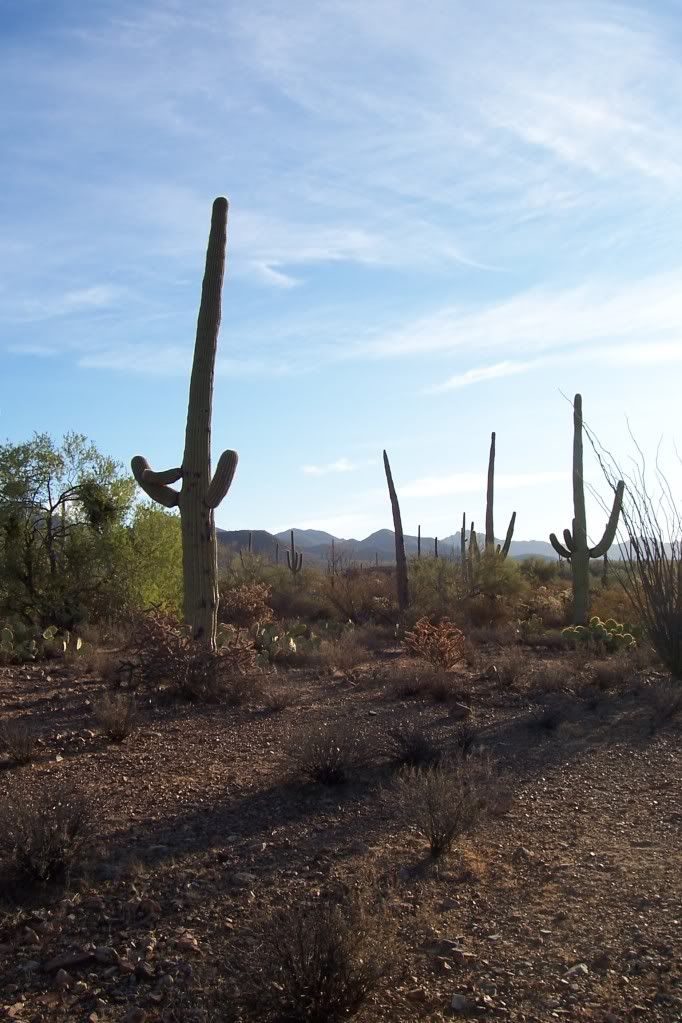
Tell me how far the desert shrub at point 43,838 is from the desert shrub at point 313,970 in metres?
1.64

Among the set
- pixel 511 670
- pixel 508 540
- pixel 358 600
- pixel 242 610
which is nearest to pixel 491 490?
pixel 508 540

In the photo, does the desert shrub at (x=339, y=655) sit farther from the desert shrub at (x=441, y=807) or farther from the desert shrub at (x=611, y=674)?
the desert shrub at (x=441, y=807)

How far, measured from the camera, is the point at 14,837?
569 cm

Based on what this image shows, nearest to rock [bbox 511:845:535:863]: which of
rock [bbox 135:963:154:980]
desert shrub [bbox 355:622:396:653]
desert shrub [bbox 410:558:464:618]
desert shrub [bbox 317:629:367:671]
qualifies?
rock [bbox 135:963:154:980]

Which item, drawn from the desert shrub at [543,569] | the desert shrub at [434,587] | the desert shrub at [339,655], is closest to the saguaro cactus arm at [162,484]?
the desert shrub at [339,655]

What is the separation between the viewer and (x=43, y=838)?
5695 mm

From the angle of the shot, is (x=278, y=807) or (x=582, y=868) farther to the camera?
(x=278, y=807)

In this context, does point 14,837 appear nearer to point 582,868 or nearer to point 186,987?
point 186,987

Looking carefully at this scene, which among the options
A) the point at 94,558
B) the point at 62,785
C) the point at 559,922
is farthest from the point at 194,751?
the point at 94,558

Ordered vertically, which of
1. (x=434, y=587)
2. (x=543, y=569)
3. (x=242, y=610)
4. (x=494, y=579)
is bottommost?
(x=242, y=610)

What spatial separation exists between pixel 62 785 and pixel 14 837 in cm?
203

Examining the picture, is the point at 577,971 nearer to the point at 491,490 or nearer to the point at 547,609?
the point at 547,609

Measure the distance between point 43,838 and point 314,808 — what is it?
92.5 inches

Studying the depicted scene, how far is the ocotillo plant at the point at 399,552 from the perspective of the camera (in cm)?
2553
